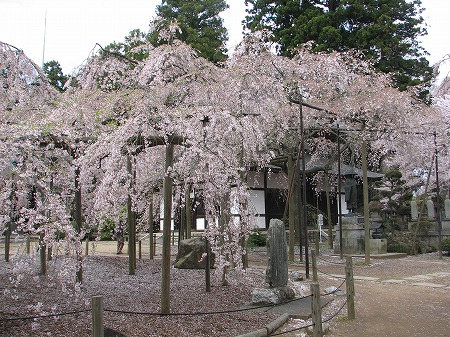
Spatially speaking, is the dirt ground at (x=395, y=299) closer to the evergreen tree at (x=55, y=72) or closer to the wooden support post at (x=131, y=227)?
the wooden support post at (x=131, y=227)

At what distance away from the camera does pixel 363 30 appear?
894 inches

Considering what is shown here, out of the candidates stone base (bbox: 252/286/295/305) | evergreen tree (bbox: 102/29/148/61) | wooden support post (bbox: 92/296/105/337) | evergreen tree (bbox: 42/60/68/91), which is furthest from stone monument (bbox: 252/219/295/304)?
evergreen tree (bbox: 42/60/68/91)

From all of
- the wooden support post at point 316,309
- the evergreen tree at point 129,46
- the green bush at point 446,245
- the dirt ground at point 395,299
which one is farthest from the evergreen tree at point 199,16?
the wooden support post at point 316,309

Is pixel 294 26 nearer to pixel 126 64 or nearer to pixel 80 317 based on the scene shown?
pixel 126 64

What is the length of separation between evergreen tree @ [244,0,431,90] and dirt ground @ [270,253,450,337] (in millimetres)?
12763

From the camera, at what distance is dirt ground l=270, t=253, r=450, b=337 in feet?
20.6

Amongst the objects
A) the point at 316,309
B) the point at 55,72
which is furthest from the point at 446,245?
the point at 55,72

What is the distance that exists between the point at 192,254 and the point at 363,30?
1695 cm

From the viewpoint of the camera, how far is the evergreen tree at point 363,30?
74.6ft

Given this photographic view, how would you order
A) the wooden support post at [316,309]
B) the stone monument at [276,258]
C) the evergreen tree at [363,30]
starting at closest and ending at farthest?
the wooden support post at [316,309] < the stone monument at [276,258] < the evergreen tree at [363,30]

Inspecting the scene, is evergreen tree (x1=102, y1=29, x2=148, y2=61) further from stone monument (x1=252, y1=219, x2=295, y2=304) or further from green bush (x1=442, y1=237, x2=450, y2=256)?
green bush (x1=442, y1=237, x2=450, y2=256)

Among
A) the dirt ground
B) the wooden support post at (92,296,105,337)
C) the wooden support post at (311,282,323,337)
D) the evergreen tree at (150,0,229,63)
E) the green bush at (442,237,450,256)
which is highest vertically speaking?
the evergreen tree at (150,0,229,63)

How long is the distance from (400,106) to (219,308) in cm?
1082

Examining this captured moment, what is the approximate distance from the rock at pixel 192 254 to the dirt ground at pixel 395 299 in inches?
126
